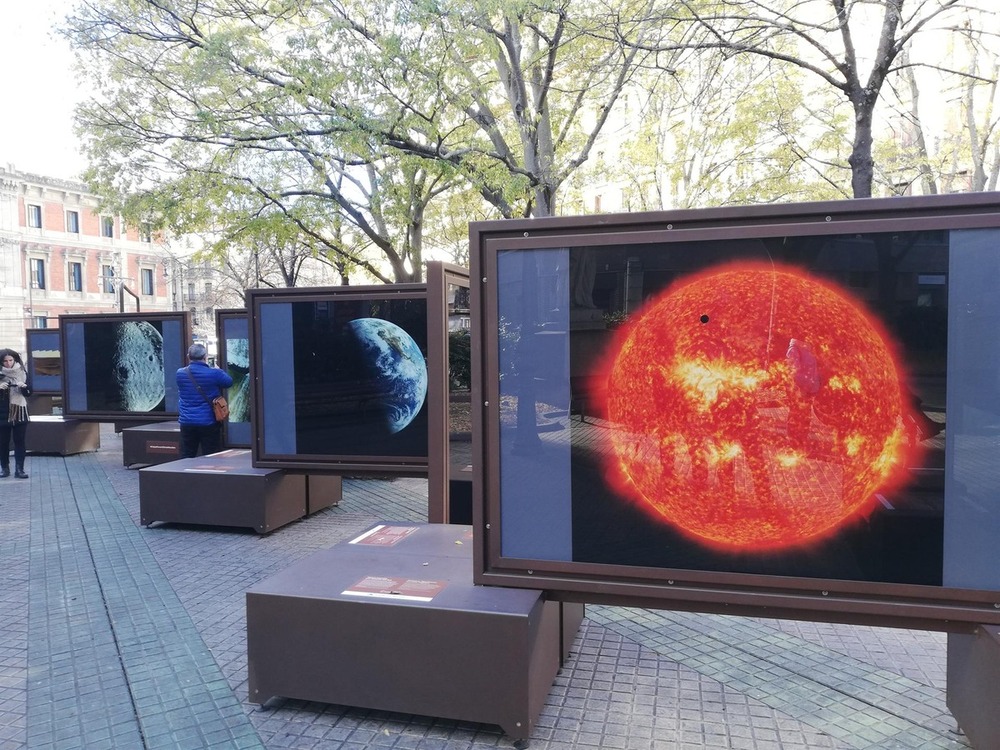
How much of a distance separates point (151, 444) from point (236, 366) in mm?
2730

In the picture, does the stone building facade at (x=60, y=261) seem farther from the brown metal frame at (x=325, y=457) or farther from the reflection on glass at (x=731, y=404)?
the reflection on glass at (x=731, y=404)

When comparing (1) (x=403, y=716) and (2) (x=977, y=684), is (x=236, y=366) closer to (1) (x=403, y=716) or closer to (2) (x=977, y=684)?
(1) (x=403, y=716)

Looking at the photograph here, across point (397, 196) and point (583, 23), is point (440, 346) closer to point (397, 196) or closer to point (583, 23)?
point (583, 23)

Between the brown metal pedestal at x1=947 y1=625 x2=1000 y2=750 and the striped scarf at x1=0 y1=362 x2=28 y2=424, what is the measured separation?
39.1 ft

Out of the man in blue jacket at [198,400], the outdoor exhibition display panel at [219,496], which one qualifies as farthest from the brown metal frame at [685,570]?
the man in blue jacket at [198,400]

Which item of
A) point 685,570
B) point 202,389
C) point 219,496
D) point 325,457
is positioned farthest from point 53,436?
point 685,570

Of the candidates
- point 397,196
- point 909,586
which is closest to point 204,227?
point 397,196

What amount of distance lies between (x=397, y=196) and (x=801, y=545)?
12552 mm

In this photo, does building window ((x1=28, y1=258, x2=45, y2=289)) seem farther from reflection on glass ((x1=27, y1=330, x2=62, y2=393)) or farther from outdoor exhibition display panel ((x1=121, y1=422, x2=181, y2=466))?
outdoor exhibition display panel ((x1=121, y1=422, x2=181, y2=466))

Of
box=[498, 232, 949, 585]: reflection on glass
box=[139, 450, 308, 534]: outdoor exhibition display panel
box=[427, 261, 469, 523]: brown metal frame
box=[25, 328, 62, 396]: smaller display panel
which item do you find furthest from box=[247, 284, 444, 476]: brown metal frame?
box=[25, 328, 62, 396]: smaller display panel

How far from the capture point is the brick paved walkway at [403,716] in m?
3.76

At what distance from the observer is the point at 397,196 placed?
14.7 meters

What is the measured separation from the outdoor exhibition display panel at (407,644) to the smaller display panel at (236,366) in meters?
6.55

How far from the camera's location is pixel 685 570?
3.71 metres
